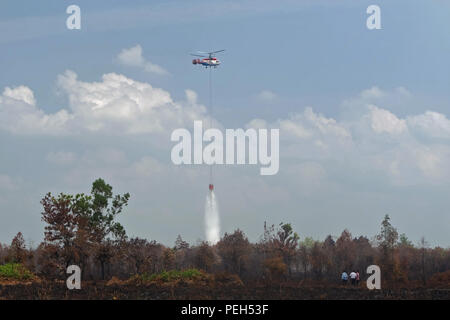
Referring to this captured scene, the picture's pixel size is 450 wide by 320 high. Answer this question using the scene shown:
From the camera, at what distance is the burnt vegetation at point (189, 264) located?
1374 inches

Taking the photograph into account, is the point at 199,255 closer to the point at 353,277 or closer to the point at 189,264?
the point at 189,264

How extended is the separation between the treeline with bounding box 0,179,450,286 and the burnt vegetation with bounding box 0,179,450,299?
0.27 feet

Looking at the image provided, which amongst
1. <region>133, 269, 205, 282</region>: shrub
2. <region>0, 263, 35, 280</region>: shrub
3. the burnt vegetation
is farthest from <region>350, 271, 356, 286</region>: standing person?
<region>0, 263, 35, 280</region>: shrub

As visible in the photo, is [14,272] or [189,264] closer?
[14,272]

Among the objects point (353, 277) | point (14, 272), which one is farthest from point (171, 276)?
point (353, 277)

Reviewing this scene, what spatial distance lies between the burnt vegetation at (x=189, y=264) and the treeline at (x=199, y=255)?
0.27ft

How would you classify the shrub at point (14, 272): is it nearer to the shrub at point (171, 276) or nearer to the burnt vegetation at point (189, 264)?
the burnt vegetation at point (189, 264)

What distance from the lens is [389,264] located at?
169 ft

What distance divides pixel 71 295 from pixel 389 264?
31101 mm

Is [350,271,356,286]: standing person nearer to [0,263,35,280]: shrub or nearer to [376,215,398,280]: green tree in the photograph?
[376,215,398,280]: green tree

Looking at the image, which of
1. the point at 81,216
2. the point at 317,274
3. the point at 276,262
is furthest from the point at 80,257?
the point at 317,274

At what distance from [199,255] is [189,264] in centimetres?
457

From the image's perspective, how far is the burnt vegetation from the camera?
34.9 meters

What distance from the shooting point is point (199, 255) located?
5534cm
